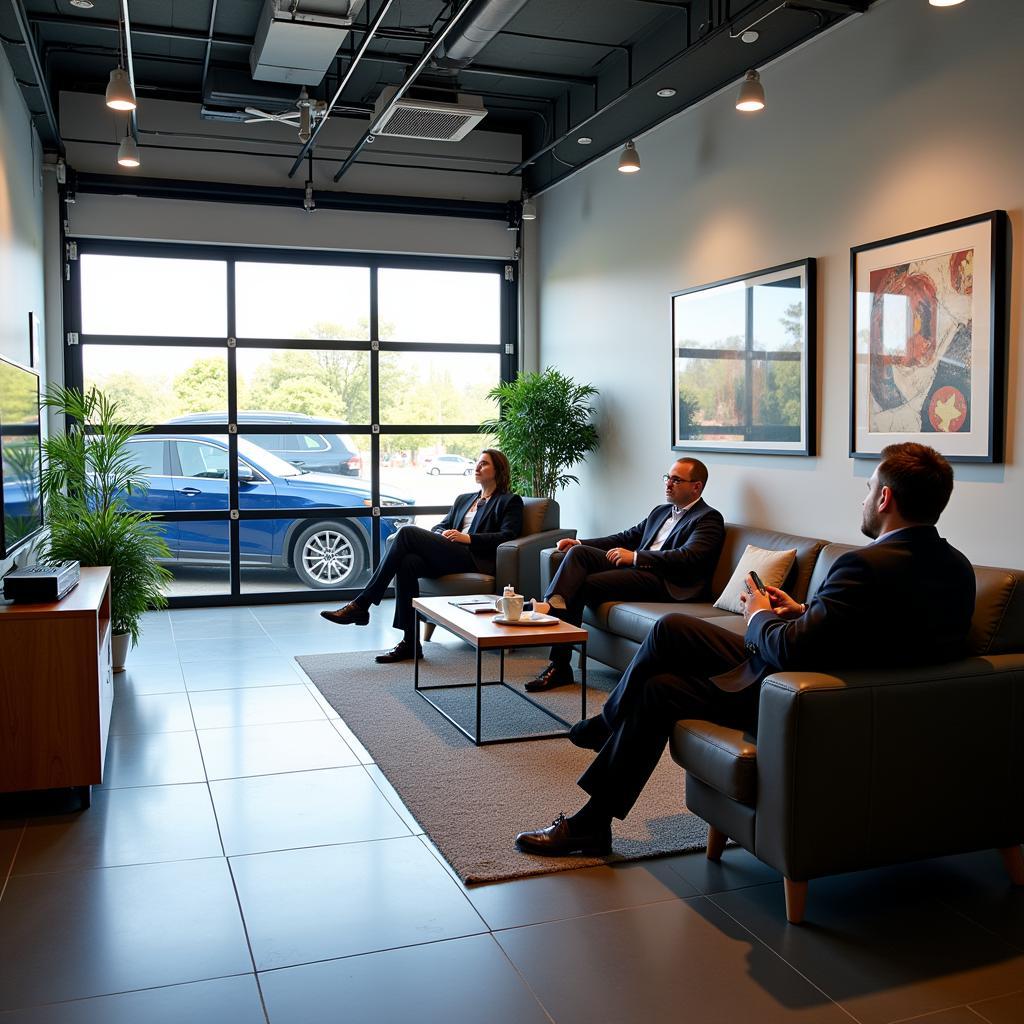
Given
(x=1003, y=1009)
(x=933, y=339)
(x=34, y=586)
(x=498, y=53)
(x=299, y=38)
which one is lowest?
(x=1003, y=1009)

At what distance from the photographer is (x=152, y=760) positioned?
408cm

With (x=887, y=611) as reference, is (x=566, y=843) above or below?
below

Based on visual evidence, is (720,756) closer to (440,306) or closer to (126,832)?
(126,832)

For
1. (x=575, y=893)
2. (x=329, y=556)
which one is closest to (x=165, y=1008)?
(x=575, y=893)

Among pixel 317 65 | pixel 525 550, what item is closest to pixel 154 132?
pixel 317 65

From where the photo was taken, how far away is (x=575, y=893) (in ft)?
9.53

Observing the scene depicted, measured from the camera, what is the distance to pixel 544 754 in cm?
414

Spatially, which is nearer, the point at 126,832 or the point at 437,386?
the point at 126,832

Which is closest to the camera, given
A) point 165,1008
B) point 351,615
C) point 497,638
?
point 165,1008

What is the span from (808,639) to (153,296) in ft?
19.9

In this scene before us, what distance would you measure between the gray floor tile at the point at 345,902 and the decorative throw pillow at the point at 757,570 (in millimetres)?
2082

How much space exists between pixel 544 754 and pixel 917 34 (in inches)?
128

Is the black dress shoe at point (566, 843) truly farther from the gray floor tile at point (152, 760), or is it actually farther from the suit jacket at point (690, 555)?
the suit jacket at point (690, 555)

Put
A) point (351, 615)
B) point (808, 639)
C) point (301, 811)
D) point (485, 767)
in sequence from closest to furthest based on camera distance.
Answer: point (808, 639)
point (301, 811)
point (485, 767)
point (351, 615)
